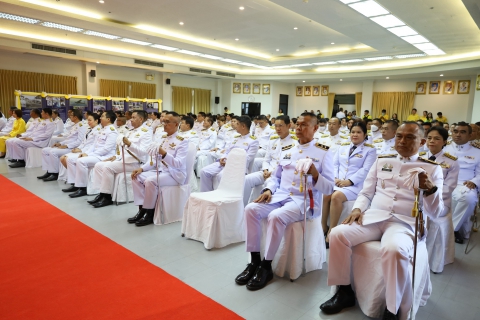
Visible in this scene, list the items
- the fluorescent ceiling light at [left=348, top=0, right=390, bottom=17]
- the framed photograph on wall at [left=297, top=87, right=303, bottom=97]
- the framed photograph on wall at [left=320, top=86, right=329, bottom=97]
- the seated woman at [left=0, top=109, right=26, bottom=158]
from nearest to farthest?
the fluorescent ceiling light at [left=348, top=0, right=390, bottom=17] → the seated woman at [left=0, top=109, right=26, bottom=158] → the framed photograph on wall at [left=320, top=86, right=329, bottom=97] → the framed photograph on wall at [left=297, top=87, right=303, bottom=97]

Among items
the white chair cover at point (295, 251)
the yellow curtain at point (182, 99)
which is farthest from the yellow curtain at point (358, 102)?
the white chair cover at point (295, 251)

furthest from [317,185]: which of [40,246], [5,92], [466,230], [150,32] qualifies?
[5,92]

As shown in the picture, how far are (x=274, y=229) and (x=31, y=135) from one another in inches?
287

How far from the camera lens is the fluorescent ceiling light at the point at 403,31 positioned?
316 inches

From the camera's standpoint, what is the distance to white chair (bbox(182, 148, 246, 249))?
3.25 metres

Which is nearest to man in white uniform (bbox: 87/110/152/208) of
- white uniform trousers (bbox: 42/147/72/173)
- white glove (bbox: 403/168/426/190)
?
white uniform trousers (bbox: 42/147/72/173)

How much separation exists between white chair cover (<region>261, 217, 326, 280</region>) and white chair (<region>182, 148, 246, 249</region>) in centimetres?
62

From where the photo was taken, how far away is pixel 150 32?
994 centimetres

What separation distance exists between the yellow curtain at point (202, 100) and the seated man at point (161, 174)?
1433 centimetres

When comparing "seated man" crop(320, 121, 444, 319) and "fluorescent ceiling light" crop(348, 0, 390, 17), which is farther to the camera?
"fluorescent ceiling light" crop(348, 0, 390, 17)

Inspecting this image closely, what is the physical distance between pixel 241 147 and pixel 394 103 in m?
13.9

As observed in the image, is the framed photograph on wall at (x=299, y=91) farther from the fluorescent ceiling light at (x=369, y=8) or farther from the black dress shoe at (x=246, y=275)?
the black dress shoe at (x=246, y=275)

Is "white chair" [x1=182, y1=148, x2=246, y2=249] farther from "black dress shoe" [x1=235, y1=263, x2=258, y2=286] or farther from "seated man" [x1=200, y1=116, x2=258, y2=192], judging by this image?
"seated man" [x1=200, y1=116, x2=258, y2=192]

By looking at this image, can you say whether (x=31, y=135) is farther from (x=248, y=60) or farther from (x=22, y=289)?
(x=248, y=60)
